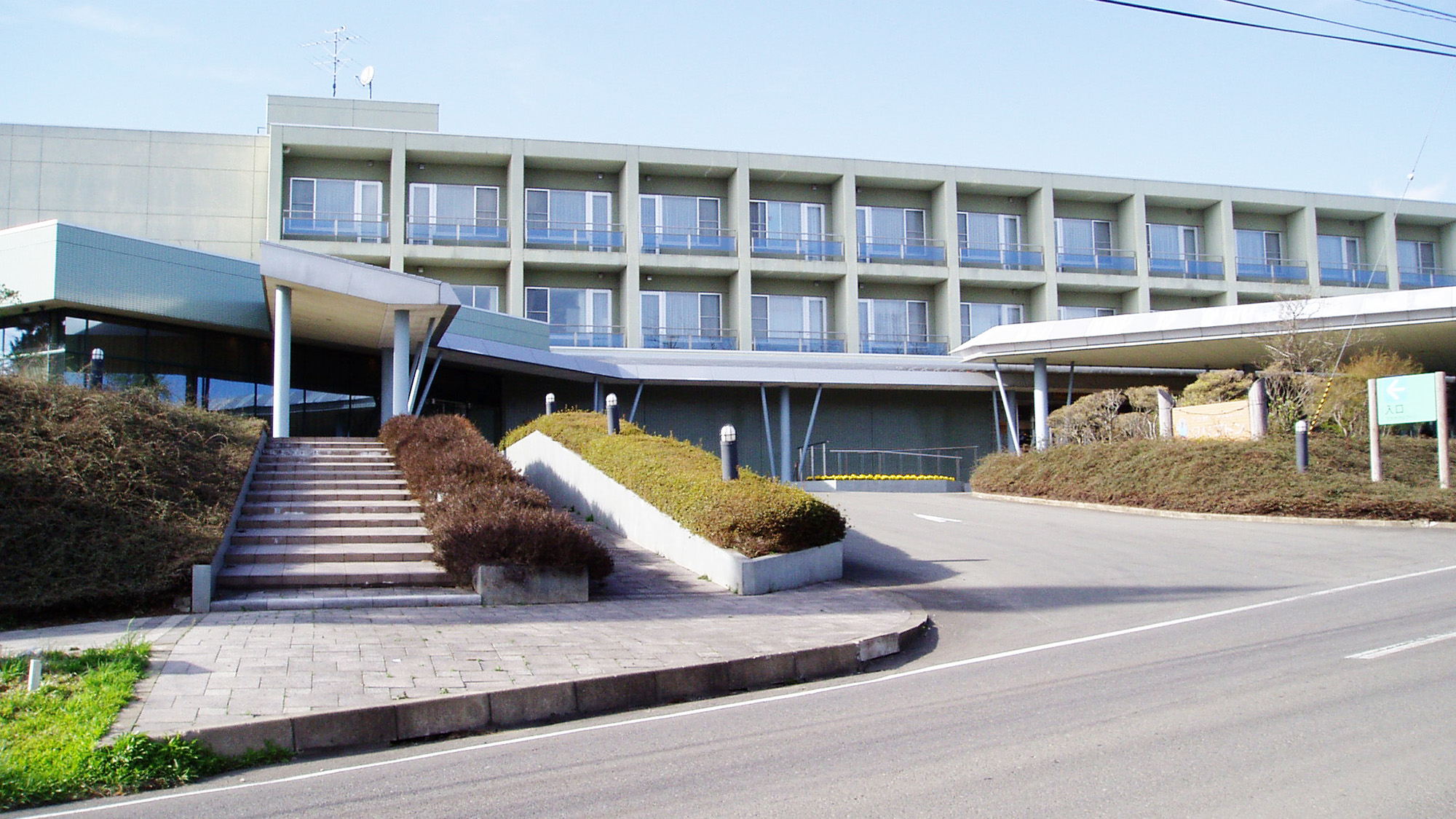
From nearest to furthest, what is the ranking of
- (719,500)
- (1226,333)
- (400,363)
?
(719,500) → (400,363) → (1226,333)

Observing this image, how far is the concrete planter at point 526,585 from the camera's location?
404 inches

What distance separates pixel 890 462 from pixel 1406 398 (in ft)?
52.7

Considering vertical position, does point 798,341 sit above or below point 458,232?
below

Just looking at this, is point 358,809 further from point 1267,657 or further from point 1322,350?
point 1322,350

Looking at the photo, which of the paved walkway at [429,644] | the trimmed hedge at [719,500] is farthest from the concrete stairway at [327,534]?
the trimmed hedge at [719,500]

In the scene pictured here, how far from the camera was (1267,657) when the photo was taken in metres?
7.87

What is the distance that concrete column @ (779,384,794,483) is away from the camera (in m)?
30.4

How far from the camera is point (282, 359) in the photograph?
18.0 meters

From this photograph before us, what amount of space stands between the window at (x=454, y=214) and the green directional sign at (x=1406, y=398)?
24.1 m

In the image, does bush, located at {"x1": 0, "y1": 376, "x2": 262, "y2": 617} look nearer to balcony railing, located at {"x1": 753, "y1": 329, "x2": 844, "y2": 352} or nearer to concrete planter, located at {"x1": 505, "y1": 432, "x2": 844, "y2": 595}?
concrete planter, located at {"x1": 505, "y1": 432, "x2": 844, "y2": 595}

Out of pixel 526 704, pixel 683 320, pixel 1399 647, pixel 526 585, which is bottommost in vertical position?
pixel 526 704

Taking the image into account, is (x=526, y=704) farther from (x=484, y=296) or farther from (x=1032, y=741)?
(x=484, y=296)

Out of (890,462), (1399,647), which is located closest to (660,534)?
(1399,647)

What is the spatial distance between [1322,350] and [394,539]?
22.3m
